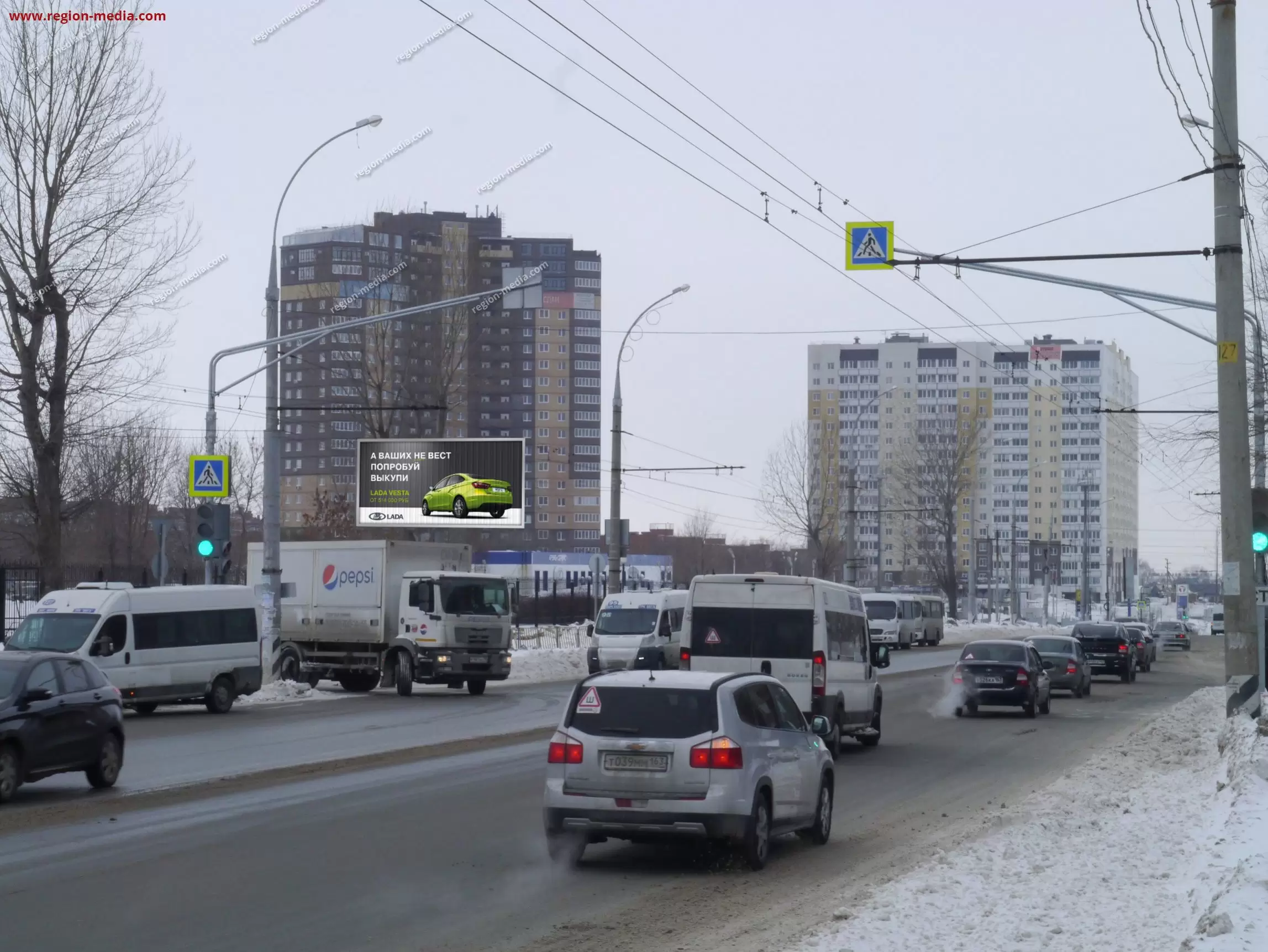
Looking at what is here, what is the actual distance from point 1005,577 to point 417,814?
15152 centimetres

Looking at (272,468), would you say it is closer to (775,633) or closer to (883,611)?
(775,633)

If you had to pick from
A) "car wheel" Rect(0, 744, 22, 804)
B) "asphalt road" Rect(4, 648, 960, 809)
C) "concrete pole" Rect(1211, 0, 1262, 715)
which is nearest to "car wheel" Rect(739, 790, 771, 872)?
"asphalt road" Rect(4, 648, 960, 809)

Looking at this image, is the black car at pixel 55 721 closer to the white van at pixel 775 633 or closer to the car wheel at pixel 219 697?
the white van at pixel 775 633

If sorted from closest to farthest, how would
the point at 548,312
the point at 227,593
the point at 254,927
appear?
the point at 254,927 < the point at 227,593 < the point at 548,312

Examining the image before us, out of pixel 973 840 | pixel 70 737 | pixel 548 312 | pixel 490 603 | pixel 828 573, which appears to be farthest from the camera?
pixel 548 312

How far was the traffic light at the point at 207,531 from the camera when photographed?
28.1 metres

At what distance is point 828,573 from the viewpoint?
317ft

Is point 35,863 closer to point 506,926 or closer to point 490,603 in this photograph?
point 506,926

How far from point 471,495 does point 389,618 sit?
1120 centimetres

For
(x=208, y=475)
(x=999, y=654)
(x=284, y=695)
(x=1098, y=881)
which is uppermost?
(x=208, y=475)

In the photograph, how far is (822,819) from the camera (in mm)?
13164

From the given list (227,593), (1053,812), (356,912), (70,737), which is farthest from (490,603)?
(356,912)

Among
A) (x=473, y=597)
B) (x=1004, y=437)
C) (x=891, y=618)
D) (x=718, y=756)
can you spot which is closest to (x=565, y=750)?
(x=718, y=756)

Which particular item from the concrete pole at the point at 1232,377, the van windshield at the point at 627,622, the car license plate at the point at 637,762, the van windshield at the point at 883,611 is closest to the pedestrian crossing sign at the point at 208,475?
the van windshield at the point at 627,622
